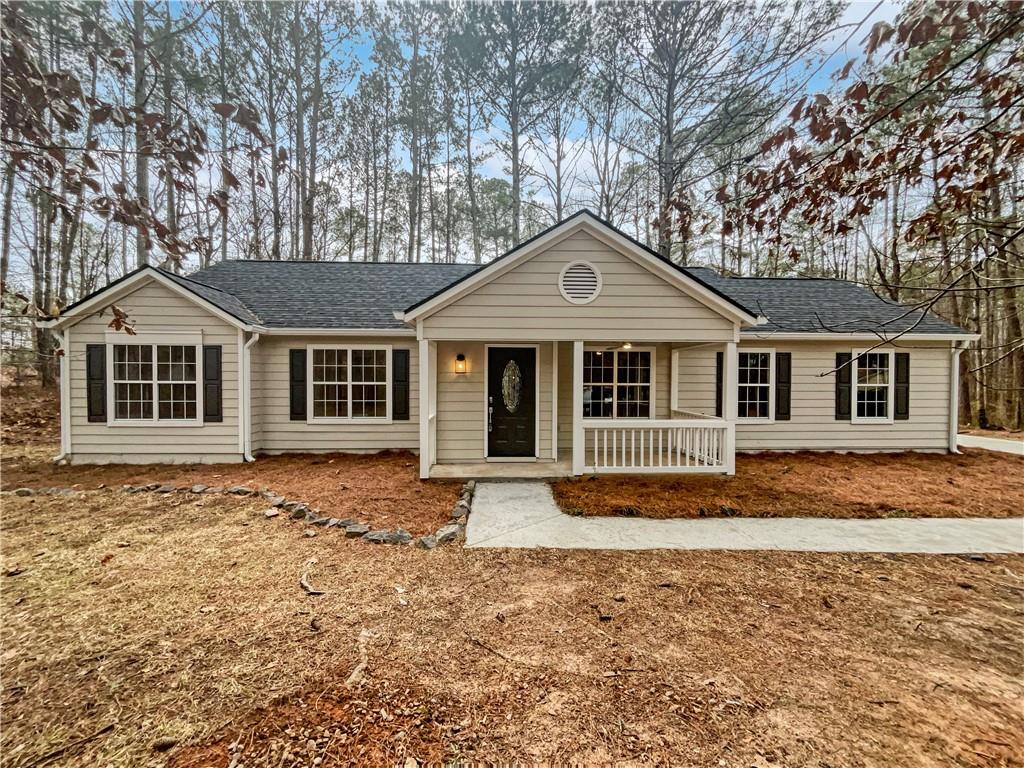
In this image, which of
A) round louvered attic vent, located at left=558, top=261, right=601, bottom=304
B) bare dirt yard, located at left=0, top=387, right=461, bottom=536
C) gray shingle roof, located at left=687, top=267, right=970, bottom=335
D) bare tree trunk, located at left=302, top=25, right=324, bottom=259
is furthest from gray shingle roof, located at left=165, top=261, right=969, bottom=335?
bare tree trunk, located at left=302, top=25, right=324, bottom=259

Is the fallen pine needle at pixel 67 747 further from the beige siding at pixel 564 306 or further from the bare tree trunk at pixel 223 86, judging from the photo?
the beige siding at pixel 564 306

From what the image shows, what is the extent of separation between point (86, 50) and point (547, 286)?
210 inches

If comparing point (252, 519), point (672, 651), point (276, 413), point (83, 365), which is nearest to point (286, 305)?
point (276, 413)

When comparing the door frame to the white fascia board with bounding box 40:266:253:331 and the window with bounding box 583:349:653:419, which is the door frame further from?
the white fascia board with bounding box 40:266:253:331

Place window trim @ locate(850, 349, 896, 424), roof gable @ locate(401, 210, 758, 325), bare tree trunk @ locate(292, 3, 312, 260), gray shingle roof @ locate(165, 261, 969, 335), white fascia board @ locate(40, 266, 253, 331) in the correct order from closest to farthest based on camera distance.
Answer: roof gable @ locate(401, 210, 758, 325), white fascia board @ locate(40, 266, 253, 331), gray shingle roof @ locate(165, 261, 969, 335), window trim @ locate(850, 349, 896, 424), bare tree trunk @ locate(292, 3, 312, 260)

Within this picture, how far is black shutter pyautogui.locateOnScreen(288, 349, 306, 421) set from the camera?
8.82m

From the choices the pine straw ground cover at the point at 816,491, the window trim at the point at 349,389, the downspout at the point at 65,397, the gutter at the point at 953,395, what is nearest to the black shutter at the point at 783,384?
the pine straw ground cover at the point at 816,491

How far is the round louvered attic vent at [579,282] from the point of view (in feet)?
22.2

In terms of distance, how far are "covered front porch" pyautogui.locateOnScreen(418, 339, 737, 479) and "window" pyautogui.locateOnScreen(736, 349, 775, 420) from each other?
2.42ft

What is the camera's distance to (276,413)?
8.86m

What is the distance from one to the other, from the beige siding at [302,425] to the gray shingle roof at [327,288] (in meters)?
0.38

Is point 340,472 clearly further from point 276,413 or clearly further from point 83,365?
point 83,365

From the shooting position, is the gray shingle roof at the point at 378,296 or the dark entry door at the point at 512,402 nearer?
the dark entry door at the point at 512,402

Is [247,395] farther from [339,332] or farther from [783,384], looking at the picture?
[783,384]
